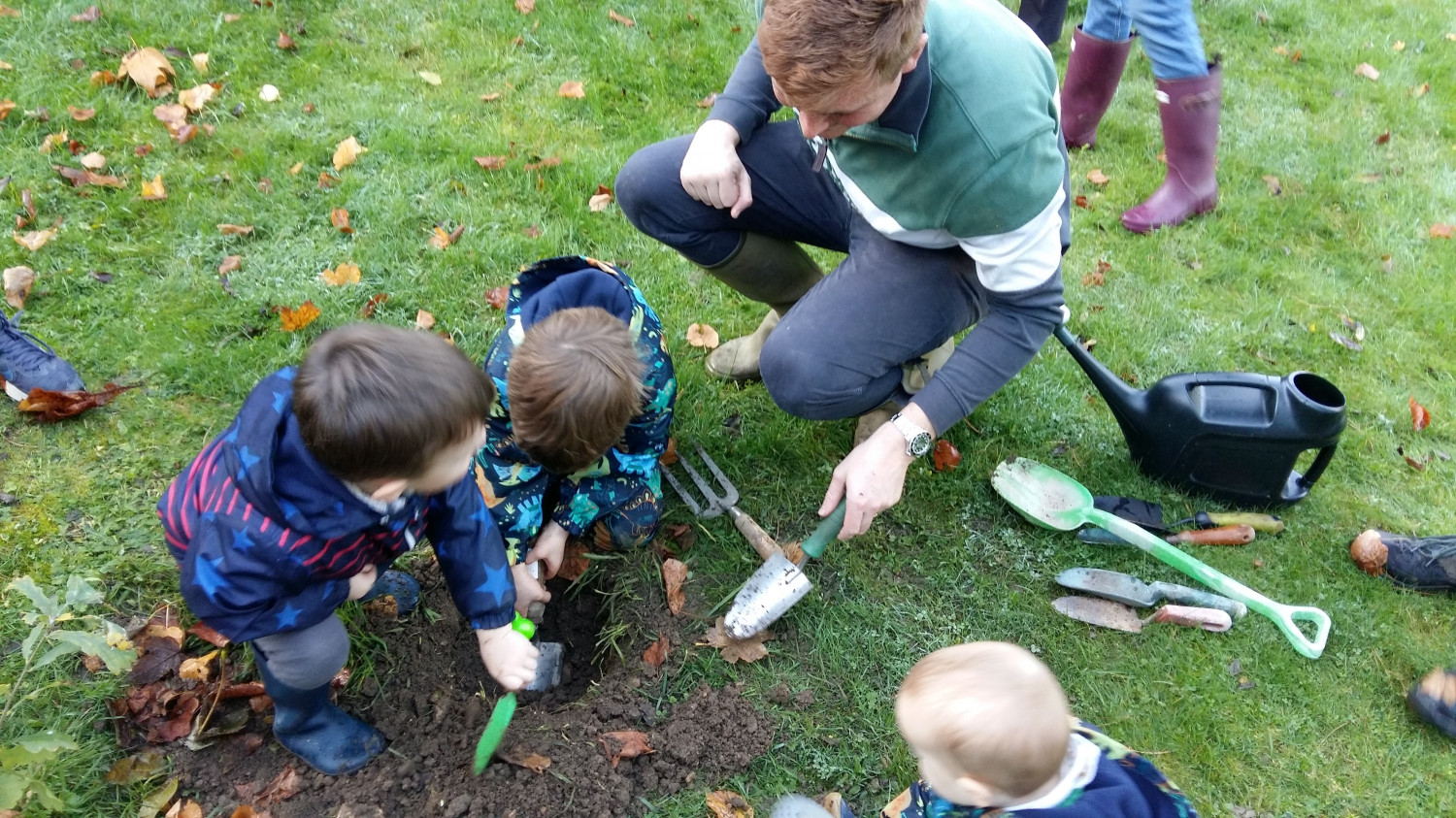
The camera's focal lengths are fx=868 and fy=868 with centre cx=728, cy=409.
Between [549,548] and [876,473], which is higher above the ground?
[876,473]

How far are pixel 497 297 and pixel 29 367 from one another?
1.37 meters

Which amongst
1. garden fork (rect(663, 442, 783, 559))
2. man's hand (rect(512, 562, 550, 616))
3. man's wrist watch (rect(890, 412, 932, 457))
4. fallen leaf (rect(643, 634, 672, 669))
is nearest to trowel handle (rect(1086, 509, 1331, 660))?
man's wrist watch (rect(890, 412, 932, 457))

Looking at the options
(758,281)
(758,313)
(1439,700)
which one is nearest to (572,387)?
(758,281)

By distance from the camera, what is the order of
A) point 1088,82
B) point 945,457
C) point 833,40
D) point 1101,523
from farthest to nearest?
point 1088,82 < point 945,457 < point 1101,523 < point 833,40

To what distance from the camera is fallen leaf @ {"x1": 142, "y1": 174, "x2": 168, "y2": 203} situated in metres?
3.26

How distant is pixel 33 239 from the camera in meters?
3.04

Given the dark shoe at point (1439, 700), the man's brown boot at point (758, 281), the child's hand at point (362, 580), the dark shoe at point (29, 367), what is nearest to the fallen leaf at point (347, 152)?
the dark shoe at point (29, 367)

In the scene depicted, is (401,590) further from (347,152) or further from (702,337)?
(347,152)

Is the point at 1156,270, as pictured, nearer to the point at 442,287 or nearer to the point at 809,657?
the point at 809,657

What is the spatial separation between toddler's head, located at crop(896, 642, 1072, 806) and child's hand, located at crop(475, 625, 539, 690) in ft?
2.72

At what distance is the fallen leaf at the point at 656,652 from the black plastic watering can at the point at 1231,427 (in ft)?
4.49

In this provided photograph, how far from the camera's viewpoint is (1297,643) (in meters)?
2.29

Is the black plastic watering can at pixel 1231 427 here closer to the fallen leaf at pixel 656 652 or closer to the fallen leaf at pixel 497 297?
the fallen leaf at pixel 656 652

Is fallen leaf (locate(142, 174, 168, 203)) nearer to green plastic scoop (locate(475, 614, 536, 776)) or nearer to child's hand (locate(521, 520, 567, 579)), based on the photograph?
child's hand (locate(521, 520, 567, 579))
